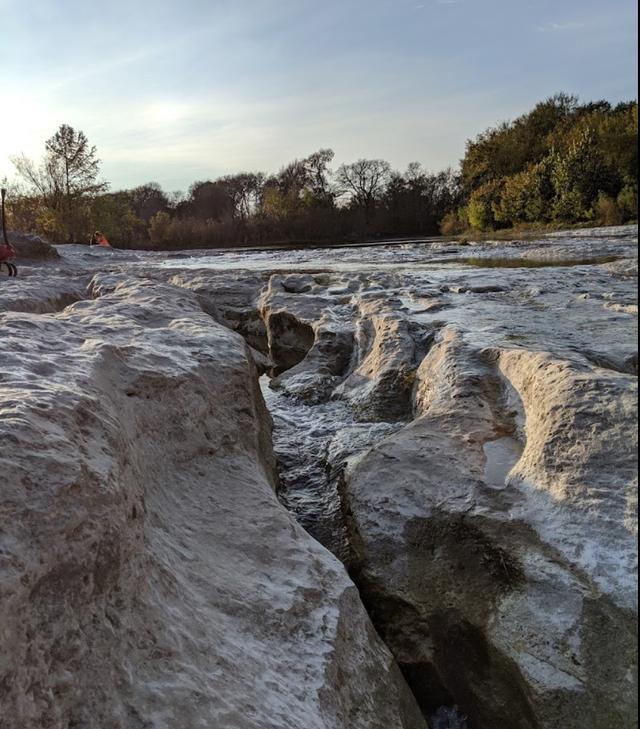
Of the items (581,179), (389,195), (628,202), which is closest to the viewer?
(628,202)

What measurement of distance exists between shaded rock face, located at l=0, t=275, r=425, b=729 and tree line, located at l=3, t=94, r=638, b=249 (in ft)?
70.5

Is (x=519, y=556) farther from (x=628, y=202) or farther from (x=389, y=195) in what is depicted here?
(x=389, y=195)

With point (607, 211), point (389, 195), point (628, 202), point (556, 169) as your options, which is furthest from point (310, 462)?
point (389, 195)

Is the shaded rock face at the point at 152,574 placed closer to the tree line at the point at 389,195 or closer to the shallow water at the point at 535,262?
the shallow water at the point at 535,262

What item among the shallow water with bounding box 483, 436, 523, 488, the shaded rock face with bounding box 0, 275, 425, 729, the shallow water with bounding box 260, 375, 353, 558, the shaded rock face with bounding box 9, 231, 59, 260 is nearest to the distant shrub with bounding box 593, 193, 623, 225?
the shaded rock face with bounding box 9, 231, 59, 260

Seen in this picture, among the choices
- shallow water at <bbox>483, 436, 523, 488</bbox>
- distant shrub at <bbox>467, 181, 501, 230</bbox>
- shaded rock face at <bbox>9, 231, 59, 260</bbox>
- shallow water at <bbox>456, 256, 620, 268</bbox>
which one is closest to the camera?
shallow water at <bbox>483, 436, 523, 488</bbox>

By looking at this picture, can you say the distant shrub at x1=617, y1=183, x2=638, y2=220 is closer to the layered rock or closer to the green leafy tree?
the green leafy tree

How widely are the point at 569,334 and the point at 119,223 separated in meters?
39.4

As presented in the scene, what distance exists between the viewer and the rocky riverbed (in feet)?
4.84

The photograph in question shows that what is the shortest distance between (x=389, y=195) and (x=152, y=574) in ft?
158

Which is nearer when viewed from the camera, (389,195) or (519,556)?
(519,556)

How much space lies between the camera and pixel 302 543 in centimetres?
230

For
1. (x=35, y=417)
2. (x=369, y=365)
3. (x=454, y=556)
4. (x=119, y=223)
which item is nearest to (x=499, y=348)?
(x=369, y=365)

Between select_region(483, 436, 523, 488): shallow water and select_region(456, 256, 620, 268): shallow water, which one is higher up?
select_region(456, 256, 620, 268): shallow water
